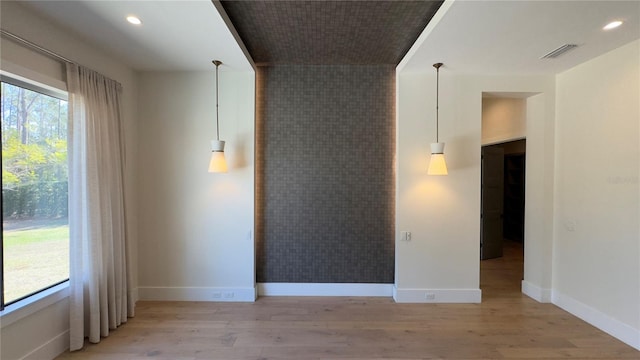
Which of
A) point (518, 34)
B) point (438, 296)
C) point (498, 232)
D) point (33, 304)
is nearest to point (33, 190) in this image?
point (33, 304)

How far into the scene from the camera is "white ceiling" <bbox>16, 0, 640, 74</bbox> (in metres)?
1.97

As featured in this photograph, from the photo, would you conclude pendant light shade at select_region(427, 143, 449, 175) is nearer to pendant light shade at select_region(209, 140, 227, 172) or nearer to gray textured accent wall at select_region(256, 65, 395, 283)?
gray textured accent wall at select_region(256, 65, 395, 283)

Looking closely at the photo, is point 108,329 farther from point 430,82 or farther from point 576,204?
point 576,204

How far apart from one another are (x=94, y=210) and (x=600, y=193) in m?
4.78

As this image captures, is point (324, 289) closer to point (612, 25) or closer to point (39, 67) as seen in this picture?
point (39, 67)

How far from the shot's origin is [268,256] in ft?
11.2

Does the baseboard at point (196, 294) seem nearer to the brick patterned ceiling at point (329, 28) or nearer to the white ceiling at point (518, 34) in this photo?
the brick patterned ceiling at point (329, 28)

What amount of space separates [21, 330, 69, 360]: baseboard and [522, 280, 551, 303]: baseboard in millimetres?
4878

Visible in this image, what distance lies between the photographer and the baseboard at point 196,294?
3270mm

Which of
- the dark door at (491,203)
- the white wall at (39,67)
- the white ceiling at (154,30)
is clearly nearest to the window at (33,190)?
the white wall at (39,67)

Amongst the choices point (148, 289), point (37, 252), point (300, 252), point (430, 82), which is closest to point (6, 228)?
point (37, 252)

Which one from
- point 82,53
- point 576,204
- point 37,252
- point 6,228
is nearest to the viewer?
point 6,228

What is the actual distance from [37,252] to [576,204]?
16.9 feet

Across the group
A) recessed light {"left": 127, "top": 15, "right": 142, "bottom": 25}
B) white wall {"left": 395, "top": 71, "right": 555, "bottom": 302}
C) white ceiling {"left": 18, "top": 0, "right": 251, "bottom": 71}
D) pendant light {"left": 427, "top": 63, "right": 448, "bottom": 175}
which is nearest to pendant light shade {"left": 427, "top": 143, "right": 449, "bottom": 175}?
pendant light {"left": 427, "top": 63, "right": 448, "bottom": 175}
